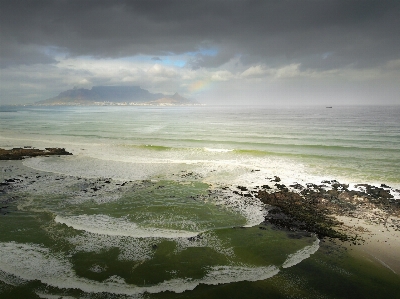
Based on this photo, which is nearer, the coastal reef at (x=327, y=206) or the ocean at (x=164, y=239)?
the ocean at (x=164, y=239)

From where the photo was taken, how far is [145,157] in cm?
→ 3195

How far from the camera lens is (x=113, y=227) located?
13508mm

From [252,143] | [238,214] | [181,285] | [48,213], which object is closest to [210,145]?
[252,143]

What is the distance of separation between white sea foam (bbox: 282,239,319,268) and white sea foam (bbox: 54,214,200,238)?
457cm

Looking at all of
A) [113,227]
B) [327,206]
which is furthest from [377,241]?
[113,227]

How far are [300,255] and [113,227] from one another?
30.9ft

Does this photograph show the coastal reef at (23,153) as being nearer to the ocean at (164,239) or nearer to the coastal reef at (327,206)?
the ocean at (164,239)

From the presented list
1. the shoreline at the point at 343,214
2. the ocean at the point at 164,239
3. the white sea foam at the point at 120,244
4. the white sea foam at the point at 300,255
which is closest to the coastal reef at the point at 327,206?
the shoreline at the point at 343,214

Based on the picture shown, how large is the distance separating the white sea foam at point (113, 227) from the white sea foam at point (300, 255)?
4575mm

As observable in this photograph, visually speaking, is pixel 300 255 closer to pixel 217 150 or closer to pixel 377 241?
pixel 377 241

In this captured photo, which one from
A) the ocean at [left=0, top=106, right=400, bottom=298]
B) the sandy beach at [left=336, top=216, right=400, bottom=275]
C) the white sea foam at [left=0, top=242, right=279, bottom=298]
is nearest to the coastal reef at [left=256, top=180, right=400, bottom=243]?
the sandy beach at [left=336, top=216, right=400, bottom=275]

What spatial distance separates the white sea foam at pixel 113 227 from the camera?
12.8m

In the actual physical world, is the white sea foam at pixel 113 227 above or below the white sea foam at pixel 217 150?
below

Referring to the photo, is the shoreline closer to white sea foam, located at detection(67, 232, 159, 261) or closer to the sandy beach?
the sandy beach
